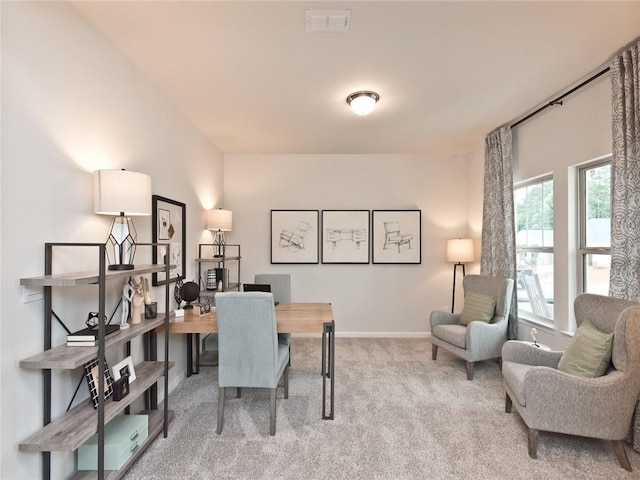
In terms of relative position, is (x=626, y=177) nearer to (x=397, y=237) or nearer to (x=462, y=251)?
(x=462, y=251)

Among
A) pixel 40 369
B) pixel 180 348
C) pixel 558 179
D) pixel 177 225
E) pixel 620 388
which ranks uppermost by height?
pixel 558 179

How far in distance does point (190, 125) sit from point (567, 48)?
3.24 m

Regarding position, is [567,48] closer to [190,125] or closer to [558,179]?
[558,179]

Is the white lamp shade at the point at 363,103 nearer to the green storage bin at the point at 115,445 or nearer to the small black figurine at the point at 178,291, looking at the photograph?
the small black figurine at the point at 178,291

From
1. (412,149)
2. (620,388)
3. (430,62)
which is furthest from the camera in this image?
(412,149)

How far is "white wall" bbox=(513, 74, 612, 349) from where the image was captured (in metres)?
2.42

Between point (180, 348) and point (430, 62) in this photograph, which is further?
point (180, 348)

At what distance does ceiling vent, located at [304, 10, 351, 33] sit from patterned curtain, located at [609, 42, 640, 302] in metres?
1.86

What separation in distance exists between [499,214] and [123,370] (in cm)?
371

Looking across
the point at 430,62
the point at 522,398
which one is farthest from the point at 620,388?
the point at 430,62

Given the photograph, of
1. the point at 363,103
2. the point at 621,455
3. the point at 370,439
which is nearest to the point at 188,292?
the point at 370,439

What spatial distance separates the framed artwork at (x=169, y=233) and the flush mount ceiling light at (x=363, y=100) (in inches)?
72.4

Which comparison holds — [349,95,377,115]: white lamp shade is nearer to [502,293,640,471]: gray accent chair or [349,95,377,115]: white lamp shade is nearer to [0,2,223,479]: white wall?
[0,2,223,479]: white wall

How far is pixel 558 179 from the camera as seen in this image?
2850 mm
